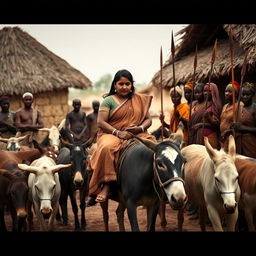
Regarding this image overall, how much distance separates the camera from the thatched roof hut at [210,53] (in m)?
10.5

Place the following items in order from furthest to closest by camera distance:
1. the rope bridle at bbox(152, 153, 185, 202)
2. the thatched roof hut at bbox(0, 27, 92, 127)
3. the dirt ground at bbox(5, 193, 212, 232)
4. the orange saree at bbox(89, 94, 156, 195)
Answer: the thatched roof hut at bbox(0, 27, 92, 127) → the dirt ground at bbox(5, 193, 212, 232) → the orange saree at bbox(89, 94, 156, 195) → the rope bridle at bbox(152, 153, 185, 202)

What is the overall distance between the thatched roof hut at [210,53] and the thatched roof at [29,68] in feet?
18.9

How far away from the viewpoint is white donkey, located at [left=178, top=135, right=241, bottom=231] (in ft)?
20.1

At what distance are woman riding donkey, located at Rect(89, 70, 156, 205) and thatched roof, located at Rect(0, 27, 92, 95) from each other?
1199 centimetres

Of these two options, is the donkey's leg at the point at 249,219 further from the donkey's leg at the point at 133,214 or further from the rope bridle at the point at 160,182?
the donkey's leg at the point at 133,214

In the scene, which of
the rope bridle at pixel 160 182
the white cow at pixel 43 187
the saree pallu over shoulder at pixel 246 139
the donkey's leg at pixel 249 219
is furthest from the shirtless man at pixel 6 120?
the donkey's leg at pixel 249 219

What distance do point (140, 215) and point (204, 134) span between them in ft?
8.46

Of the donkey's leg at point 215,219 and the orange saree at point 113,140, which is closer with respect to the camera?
the donkey's leg at point 215,219

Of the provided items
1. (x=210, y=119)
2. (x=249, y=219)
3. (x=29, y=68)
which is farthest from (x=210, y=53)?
(x=29, y=68)

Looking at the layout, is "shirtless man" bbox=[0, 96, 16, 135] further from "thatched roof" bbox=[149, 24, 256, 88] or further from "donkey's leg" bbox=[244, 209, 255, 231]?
"donkey's leg" bbox=[244, 209, 255, 231]

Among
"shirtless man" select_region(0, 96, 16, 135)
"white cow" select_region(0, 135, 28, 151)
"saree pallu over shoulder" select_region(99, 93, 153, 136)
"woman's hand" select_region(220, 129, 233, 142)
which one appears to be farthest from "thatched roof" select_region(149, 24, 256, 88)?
"white cow" select_region(0, 135, 28, 151)
